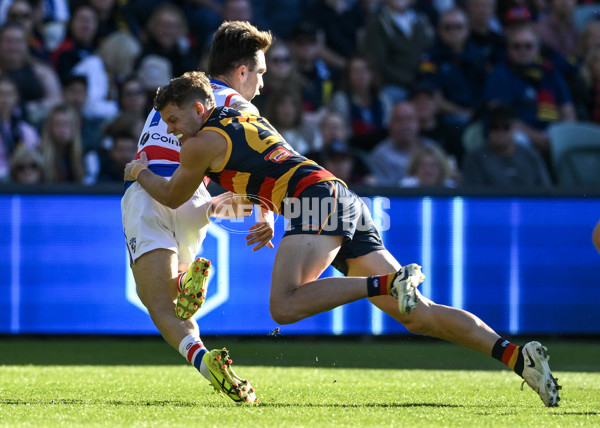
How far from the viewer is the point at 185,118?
18.7 feet

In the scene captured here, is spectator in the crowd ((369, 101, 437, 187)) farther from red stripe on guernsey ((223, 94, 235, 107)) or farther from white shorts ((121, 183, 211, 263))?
red stripe on guernsey ((223, 94, 235, 107))

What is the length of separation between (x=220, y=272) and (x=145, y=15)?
4760mm

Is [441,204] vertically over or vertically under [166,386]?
over

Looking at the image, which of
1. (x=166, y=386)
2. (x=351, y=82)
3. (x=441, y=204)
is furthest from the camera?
(x=351, y=82)

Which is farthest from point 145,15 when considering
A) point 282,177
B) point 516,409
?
point 516,409

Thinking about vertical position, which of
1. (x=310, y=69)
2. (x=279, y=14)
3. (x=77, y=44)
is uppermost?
(x=279, y=14)

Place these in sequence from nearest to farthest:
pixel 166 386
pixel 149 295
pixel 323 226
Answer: pixel 323 226
pixel 149 295
pixel 166 386

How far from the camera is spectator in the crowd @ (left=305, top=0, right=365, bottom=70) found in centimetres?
1319

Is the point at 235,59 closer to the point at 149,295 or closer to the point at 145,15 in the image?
the point at 149,295

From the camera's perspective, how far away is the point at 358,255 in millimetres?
5805

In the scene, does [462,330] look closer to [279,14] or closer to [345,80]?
[345,80]

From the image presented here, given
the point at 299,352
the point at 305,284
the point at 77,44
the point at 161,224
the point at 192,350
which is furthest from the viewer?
the point at 77,44

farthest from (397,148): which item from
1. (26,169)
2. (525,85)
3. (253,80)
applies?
(253,80)

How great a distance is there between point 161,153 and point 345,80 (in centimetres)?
663
